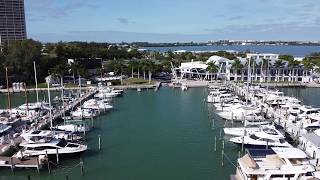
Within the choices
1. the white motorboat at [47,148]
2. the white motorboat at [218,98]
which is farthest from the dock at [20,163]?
the white motorboat at [218,98]

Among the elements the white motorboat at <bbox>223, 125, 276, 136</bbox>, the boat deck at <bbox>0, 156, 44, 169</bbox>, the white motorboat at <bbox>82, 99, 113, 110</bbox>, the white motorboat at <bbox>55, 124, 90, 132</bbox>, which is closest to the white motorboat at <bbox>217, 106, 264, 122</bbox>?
the white motorboat at <bbox>223, 125, 276, 136</bbox>

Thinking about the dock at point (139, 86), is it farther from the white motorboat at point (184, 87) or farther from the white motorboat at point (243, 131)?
the white motorboat at point (243, 131)

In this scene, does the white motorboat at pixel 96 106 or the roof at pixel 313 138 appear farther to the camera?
the white motorboat at pixel 96 106

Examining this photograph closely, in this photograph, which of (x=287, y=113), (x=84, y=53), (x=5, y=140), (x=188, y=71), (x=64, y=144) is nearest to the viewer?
(x=64, y=144)

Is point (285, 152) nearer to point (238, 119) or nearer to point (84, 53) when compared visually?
point (238, 119)

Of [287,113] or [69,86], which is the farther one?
[69,86]

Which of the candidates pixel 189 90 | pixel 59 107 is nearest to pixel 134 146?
pixel 59 107
